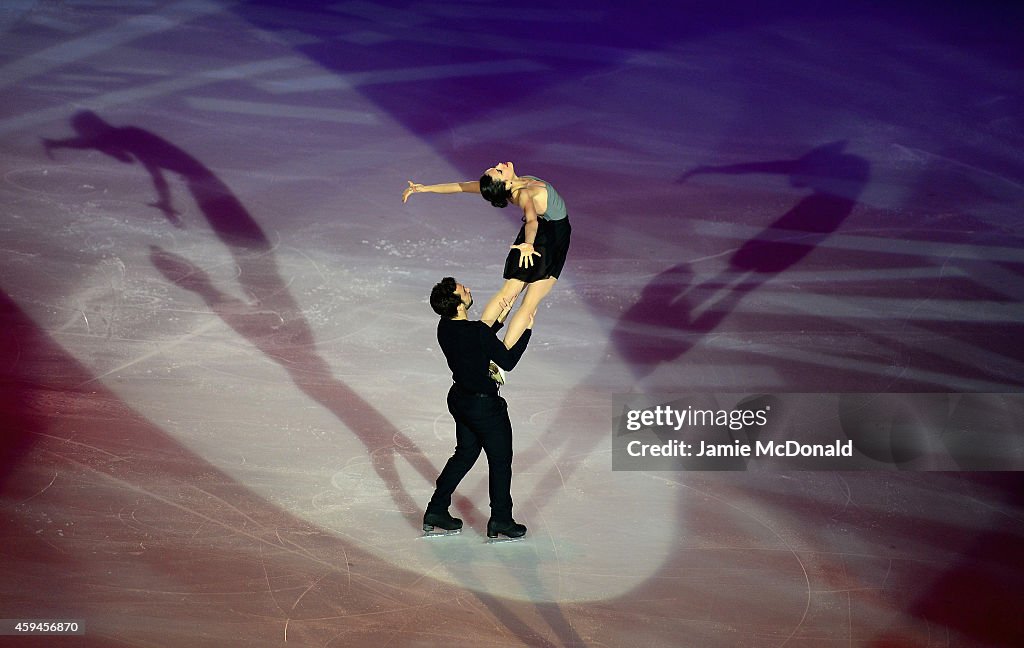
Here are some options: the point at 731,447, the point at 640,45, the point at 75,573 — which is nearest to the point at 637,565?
the point at 731,447

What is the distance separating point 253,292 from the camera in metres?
7.56

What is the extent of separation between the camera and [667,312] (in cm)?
752

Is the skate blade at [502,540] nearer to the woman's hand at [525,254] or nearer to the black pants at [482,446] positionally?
the black pants at [482,446]

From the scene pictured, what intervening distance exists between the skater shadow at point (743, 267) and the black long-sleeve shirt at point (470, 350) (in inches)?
81.8

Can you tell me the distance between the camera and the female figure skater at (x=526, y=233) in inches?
225

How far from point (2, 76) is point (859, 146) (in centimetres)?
790

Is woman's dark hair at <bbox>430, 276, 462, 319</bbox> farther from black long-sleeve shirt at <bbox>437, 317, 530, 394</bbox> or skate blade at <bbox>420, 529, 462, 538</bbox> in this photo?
skate blade at <bbox>420, 529, 462, 538</bbox>

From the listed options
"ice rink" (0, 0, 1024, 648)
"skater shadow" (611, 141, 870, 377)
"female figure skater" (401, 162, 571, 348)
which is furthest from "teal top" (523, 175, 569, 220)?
"skater shadow" (611, 141, 870, 377)

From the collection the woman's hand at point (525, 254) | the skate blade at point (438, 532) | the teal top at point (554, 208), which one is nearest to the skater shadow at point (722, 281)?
the skate blade at point (438, 532)

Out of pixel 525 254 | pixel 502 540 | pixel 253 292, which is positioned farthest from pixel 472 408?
pixel 253 292

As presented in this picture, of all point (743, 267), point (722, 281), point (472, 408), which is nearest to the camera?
point (472, 408)

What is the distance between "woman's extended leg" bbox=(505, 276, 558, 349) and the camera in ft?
20.3

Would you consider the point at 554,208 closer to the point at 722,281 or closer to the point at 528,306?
the point at 528,306

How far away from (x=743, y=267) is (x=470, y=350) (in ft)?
12.0
